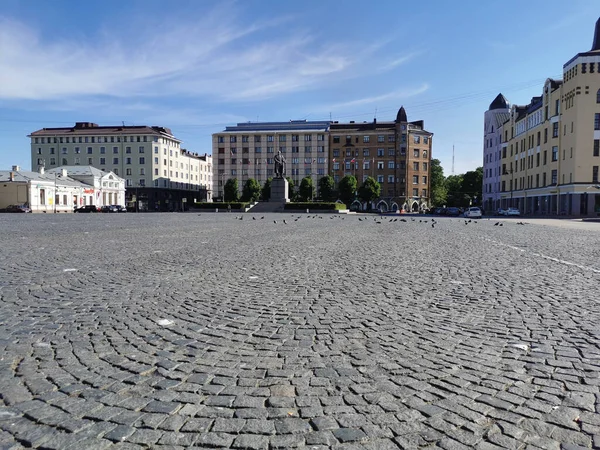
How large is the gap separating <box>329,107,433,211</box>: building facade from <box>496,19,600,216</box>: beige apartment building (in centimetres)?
2983

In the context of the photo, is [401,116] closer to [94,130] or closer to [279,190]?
[279,190]

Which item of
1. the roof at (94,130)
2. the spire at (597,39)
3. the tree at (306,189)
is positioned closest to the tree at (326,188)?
the tree at (306,189)

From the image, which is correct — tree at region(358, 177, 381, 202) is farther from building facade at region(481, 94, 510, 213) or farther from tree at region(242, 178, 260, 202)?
building facade at region(481, 94, 510, 213)

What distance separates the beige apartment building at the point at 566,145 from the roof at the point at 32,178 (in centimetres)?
7875

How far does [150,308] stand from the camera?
5.70 meters

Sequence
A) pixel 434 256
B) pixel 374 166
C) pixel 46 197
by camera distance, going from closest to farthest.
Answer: pixel 434 256 < pixel 46 197 < pixel 374 166

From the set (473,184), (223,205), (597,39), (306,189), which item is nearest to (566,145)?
(597,39)

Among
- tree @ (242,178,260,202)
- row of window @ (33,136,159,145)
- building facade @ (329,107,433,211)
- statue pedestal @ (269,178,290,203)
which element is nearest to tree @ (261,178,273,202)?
tree @ (242,178,260,202)

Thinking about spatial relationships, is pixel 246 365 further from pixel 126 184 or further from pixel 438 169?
pixel 438 169

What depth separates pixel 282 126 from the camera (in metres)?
110

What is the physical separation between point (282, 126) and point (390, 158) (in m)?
27.5

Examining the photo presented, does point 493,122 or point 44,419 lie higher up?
point 493,122

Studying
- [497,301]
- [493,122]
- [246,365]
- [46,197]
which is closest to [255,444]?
[246,365]

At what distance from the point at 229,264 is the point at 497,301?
558 cm
